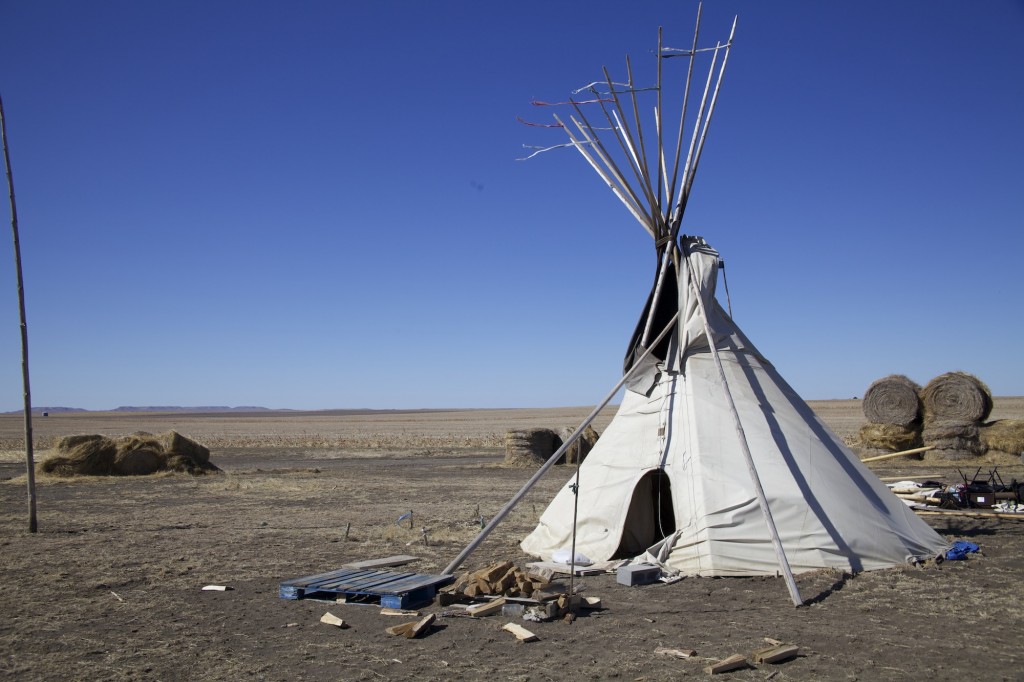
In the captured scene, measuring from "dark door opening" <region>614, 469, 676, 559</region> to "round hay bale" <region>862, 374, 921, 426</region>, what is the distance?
46.5 ft

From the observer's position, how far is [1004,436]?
68.1 feet

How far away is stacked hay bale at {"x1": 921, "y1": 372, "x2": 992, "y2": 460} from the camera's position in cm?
2097

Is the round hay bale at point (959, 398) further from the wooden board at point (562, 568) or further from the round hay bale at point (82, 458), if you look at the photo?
the round hay bale at point (82, 458)

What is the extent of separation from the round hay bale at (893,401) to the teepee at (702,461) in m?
13.2

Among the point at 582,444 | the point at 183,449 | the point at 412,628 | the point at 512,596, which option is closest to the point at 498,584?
the point at 512,596

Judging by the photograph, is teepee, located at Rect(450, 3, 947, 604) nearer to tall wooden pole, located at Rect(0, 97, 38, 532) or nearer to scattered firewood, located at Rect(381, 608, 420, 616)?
scattered firewood, located at Rect(381, 608, 420, 616)

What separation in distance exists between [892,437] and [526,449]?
32.5 feet

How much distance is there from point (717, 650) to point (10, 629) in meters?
5.89

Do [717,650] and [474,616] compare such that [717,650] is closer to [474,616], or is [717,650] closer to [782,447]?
[474,616]

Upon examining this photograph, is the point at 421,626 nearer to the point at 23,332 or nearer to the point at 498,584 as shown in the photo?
the point at 498,584

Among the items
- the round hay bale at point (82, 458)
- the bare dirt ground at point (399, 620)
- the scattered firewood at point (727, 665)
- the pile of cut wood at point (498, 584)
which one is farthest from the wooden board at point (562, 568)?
the round hay bale at point (82, 458)

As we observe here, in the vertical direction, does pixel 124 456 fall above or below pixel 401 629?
above

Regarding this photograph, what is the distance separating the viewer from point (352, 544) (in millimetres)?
11180

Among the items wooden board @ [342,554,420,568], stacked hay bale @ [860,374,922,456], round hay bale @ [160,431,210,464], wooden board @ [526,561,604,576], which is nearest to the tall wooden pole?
wooden board @ [342,554,420,568]
